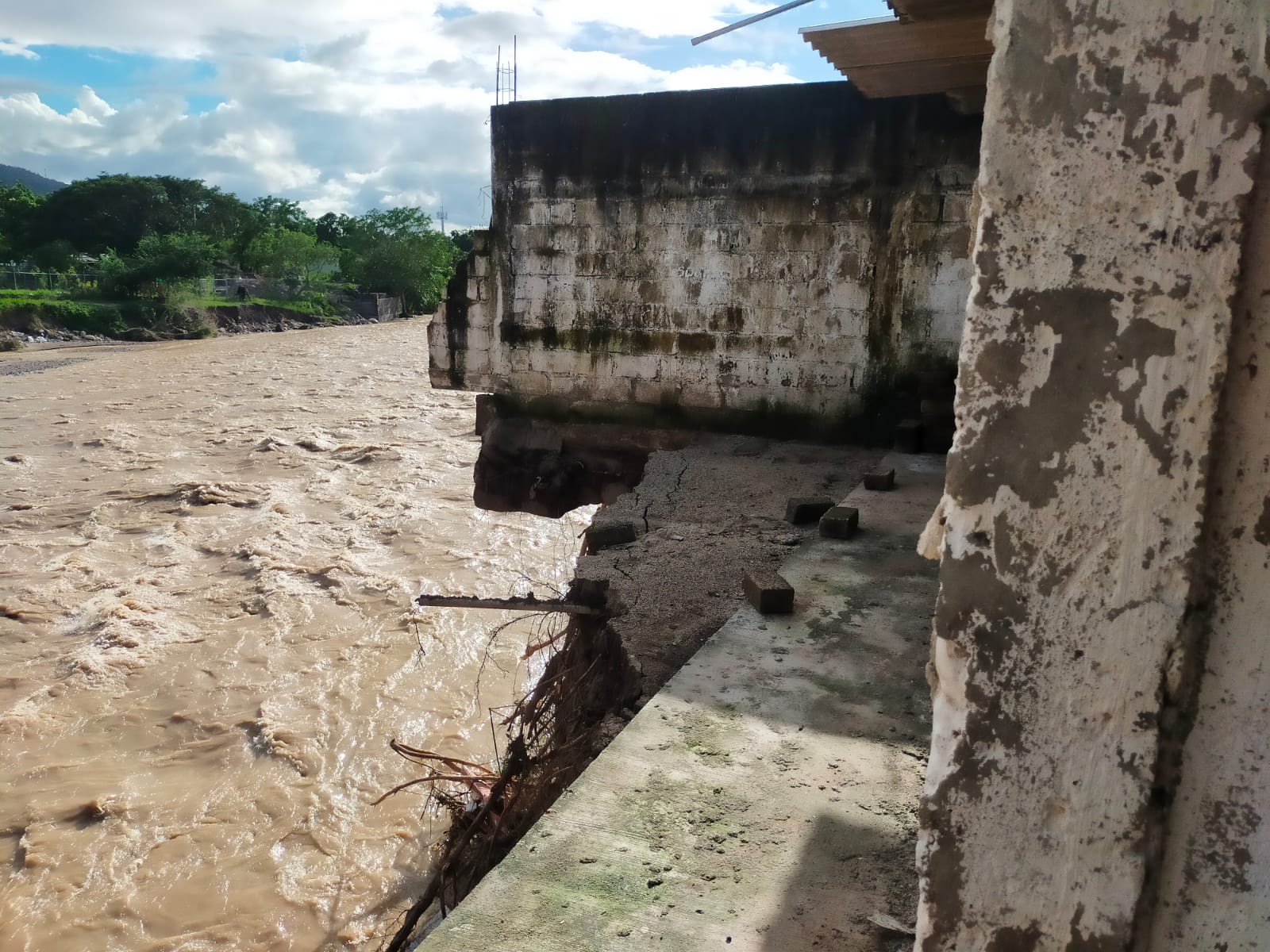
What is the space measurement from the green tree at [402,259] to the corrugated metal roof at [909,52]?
43594mm

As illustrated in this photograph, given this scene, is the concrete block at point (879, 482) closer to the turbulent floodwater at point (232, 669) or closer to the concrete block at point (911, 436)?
the concrete block at point (911, 436)

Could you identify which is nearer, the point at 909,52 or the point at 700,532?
the point at 909,52

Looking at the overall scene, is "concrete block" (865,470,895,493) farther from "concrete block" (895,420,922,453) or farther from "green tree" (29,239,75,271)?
"green tree" (29,239,75,271)

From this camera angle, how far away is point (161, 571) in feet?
35.3

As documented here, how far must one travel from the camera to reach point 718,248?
21.1 feet

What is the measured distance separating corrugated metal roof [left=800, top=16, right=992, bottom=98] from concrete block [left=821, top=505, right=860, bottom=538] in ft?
6.77

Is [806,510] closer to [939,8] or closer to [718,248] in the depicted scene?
[939,8]

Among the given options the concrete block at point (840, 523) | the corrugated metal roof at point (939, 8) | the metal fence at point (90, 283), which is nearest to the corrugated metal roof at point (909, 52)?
the corrugated metal roof at point (939, 8)

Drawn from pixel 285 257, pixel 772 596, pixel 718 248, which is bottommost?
pixel 772 596

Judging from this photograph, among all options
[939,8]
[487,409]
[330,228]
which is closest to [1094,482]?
[939,8]

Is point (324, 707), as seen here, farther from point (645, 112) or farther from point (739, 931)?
point (739, 931)

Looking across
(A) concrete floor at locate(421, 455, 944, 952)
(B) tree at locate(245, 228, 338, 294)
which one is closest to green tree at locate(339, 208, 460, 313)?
(B) tree at locate(245, 228, 338, 294)

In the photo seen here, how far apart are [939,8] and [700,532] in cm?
253

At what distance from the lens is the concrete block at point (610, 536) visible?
4.61 m
